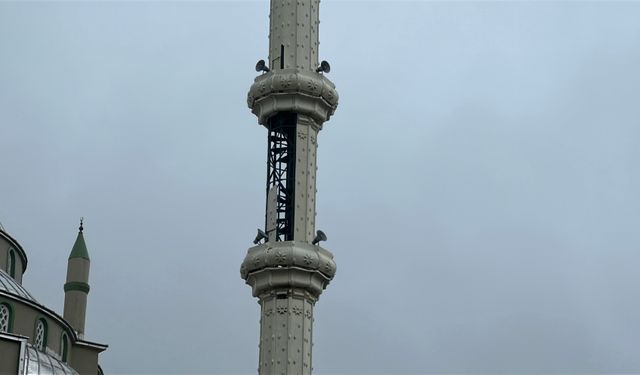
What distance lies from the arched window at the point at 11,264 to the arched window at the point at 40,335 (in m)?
4.24

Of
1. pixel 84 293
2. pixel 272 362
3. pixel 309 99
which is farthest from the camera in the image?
pixel 84 293

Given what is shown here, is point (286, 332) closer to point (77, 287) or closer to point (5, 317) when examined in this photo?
point (5, 317)

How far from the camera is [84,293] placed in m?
53.6

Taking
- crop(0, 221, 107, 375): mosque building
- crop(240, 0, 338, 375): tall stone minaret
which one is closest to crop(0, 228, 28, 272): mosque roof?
crop(0, 221, 107, 375): mosque building

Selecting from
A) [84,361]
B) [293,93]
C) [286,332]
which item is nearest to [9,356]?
[286,332]

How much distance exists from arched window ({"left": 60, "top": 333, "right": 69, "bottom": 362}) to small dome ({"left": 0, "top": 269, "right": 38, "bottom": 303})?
5.23ft

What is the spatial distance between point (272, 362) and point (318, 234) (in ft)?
14.2

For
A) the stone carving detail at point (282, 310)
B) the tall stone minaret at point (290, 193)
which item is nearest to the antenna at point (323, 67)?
the tall stone minaret at point (290, 193)

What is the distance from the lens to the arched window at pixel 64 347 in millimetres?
49219

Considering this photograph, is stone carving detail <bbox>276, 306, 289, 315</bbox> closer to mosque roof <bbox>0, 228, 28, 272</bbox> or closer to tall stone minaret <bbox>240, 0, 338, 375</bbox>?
tall stone minaret <bbox>240, 0, 338, 375</bbox>

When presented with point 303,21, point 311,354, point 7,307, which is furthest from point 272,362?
point 303,21

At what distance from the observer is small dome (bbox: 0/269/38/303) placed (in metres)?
47.9

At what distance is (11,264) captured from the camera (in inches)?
2047

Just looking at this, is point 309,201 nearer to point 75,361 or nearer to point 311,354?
point 311,354
